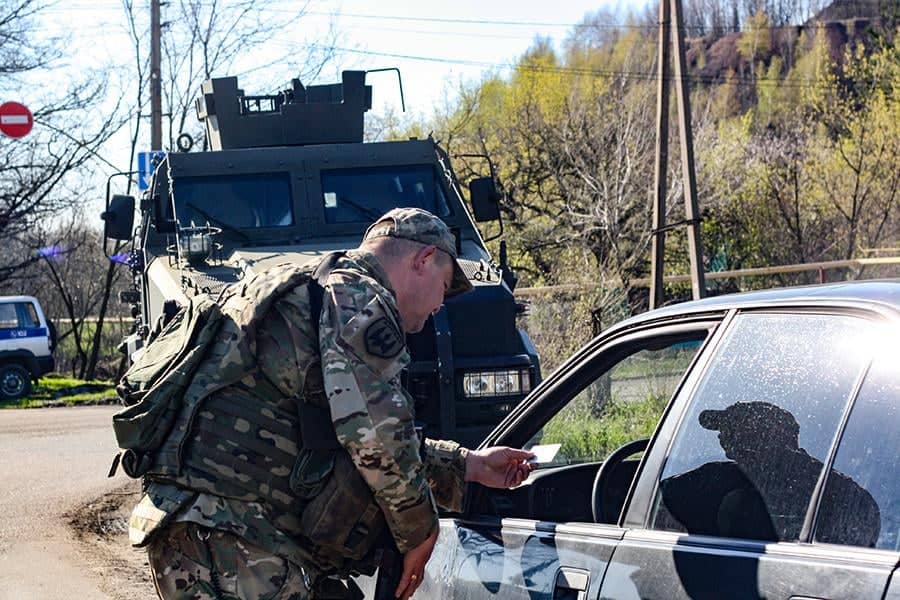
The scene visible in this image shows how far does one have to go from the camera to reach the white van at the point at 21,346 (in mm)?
24984

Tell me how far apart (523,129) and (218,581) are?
27667 millimetres

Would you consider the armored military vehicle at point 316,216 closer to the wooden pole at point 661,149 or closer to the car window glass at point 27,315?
the wooden pole at point 661,149

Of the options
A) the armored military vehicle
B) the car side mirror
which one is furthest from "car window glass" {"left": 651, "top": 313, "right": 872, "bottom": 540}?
the car side mirror

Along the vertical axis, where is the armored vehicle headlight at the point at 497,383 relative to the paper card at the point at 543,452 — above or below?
below

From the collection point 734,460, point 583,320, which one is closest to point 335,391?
point 734,460

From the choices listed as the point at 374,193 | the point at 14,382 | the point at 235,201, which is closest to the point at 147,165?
the point at 235,201

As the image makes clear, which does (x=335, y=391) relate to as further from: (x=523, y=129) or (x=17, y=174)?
(x=17, y=174)

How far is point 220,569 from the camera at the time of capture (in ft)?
9.98

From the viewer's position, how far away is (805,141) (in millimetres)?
34375

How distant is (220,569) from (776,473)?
1327 mm

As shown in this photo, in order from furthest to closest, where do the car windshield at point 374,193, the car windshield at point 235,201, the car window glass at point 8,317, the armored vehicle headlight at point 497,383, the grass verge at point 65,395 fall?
the car window glass at point 8,317 → the grass verge at point 65,395 → the car windshield at point 374,193 → the car windshield at point 235,201 → the armored vehicle headlight at point 497,383

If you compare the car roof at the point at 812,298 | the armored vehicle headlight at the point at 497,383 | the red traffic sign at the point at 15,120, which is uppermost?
the red traffic sign at the point at 15,120

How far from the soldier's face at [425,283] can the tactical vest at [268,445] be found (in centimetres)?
25

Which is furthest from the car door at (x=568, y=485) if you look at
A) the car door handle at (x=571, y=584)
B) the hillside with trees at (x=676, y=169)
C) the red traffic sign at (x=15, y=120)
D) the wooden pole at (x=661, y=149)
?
the red traffic sign at (x=15, y=120)
